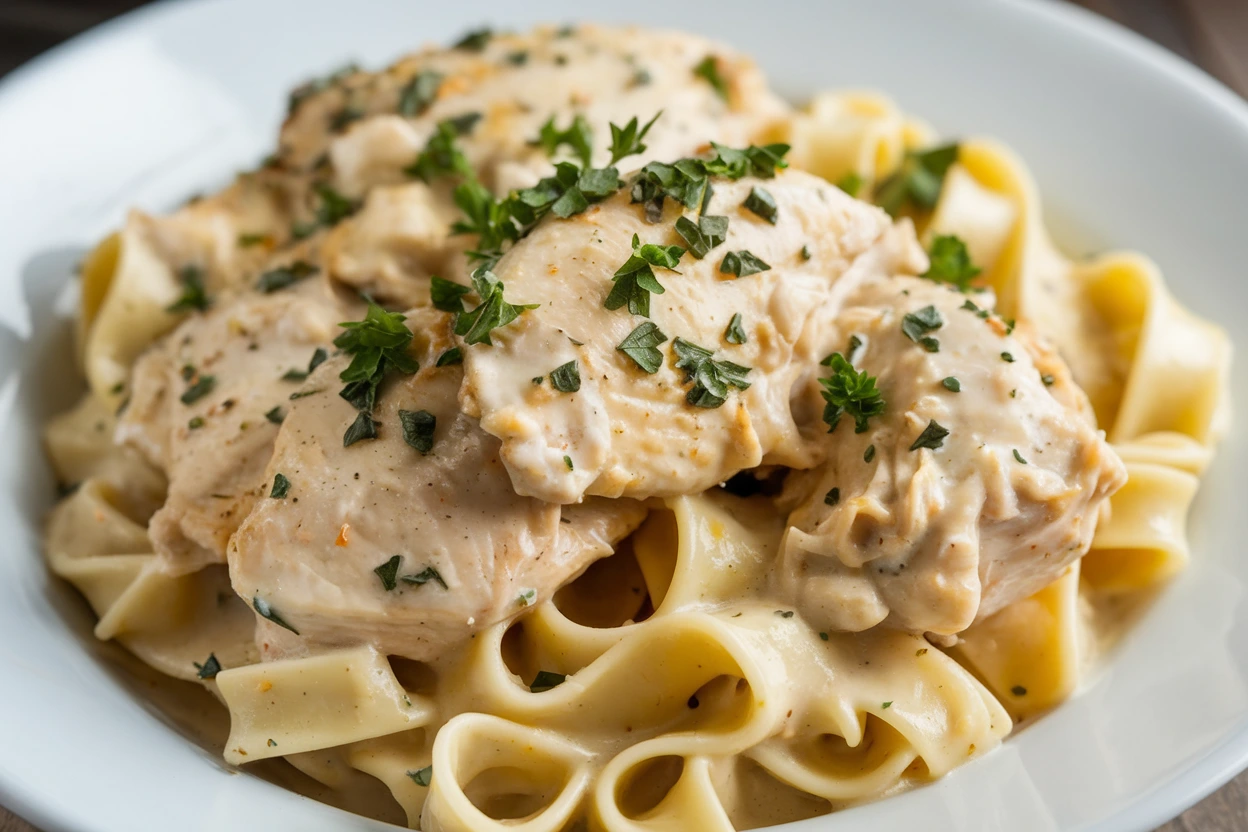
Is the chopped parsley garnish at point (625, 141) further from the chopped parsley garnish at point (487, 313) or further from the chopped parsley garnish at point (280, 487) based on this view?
the chopped parsley garnish at point (280, 487)

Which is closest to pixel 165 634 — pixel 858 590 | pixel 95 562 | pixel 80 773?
pixel 95 562

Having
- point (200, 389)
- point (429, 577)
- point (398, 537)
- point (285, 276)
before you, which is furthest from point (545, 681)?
point (285, 276)

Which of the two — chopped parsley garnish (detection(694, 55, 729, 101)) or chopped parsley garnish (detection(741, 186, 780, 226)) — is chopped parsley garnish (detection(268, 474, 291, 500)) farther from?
chopped parsley garnish (detection(694, 55, 729, 101))

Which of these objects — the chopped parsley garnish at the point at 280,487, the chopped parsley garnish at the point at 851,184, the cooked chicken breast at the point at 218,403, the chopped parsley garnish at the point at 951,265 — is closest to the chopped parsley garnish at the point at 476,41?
the cooked chicken breast at the point at 218,403

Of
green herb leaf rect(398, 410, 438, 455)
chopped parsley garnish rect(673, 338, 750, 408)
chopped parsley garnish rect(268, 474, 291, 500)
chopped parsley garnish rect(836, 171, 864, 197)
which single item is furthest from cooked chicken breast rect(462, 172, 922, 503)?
chopped parsley garnish rect(836, 171, 864, 197)

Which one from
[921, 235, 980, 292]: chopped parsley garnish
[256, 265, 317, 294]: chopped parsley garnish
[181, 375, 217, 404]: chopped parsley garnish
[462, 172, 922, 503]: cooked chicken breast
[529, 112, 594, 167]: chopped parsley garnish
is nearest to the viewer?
[462, 172, 922, 503]: cooked chicken breast

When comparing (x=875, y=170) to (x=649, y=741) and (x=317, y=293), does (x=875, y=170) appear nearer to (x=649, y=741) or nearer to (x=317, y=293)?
(x=317, y=293)
